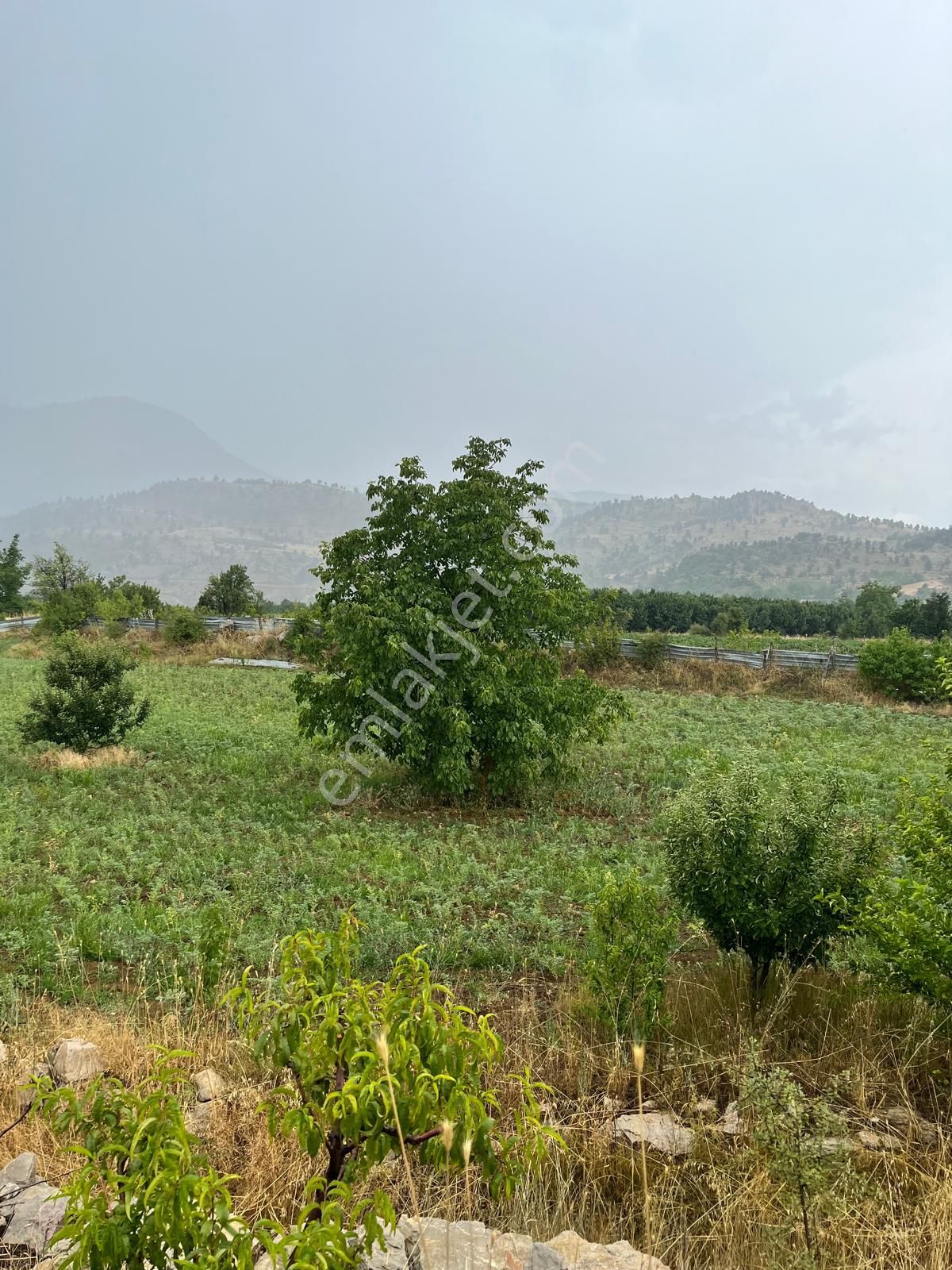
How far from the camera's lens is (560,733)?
10.5 metres

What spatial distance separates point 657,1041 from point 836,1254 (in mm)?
1638

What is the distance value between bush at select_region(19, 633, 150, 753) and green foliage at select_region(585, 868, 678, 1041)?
10774mm

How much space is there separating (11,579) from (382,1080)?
4909 cm

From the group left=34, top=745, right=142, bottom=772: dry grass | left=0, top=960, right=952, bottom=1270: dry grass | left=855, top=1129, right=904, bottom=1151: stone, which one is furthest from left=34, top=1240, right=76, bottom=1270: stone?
left=34, top=745, right=142, bottom=772: dry grass

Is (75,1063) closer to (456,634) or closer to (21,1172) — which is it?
(21,1172)

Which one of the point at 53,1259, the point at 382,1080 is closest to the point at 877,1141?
the point at 382,1080

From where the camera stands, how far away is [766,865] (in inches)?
190

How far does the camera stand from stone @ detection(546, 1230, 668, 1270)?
252 centimetres

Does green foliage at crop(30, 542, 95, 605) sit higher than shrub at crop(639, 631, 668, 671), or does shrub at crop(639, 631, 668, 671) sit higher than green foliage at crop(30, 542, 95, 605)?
green foliage at crop(30, 542, 95, 605)

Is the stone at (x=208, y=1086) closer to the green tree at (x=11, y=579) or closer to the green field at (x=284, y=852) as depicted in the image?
the green field at (x=284, y=852)

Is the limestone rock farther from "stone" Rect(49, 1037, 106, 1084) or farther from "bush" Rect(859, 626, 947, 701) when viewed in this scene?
"bush" Rect(859, 626, 947, 701)

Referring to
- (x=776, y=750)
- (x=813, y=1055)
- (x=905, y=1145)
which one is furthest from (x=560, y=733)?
(x=905, y=1145)

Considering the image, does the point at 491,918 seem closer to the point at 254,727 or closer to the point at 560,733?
the point at 560,733

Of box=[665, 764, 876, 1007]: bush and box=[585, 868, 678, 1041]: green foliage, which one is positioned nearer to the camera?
box=[585, 868, 678, 1041]: green foliage
